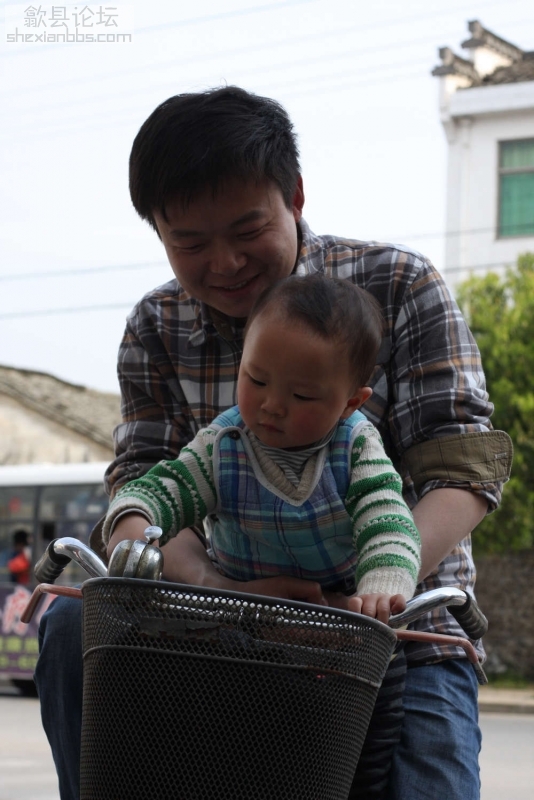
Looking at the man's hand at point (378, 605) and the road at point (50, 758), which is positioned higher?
the man's hand at point (378, 605)

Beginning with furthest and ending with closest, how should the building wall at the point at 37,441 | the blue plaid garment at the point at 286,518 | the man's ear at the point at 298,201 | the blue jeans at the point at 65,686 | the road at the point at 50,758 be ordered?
the building wall at the point at 37,441
the road at the point at 50,758
the man's ear at the point at 298,201
the blue jeans at the point at 65,686
the blue plaid garment at the point at 286,518

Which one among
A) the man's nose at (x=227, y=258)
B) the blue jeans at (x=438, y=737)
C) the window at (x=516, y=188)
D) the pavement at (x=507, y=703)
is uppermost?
the window at (x=516, y=188)

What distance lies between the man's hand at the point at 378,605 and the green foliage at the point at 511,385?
13.8 metres

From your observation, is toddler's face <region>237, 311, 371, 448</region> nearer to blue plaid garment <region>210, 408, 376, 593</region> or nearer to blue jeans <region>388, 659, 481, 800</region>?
blue plaid garment <region>210, 408, 376, 593</region>

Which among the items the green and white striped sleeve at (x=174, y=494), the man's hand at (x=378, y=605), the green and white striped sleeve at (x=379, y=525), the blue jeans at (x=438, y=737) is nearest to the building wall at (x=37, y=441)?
the blue jeans at (x=438, y=737)

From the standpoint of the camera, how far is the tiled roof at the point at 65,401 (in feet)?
95.0

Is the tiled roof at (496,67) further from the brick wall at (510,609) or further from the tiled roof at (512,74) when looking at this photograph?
the brick wall at (510,609)

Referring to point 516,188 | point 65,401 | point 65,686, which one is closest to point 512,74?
point 516,188

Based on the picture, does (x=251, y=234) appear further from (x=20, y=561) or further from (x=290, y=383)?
(x=20, y=561)

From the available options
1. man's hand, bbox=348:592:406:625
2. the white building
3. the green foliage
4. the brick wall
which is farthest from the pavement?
man's hand, bbox=348:592:406:625

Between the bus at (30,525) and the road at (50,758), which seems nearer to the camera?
the road at (50,758)

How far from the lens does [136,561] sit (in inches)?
60.4

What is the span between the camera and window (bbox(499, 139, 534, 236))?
23.6 metres

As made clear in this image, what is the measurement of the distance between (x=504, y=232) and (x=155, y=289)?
71.4ft
